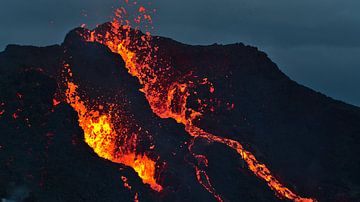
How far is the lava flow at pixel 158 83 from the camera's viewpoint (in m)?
36.8

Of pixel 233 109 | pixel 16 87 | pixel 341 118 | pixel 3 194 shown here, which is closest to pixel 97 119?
pixel 16 87

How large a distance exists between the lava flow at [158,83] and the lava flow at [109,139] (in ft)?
A: 16.5

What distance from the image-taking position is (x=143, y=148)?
108ft

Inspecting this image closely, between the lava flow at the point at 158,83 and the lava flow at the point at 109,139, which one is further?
the lava flow at the point at 158,83

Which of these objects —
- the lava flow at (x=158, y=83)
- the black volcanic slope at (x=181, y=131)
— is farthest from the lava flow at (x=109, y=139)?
the lava flow at (x=158, y=83)

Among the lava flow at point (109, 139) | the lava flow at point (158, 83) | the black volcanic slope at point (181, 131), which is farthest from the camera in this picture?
the lava flow at point (158, 83)

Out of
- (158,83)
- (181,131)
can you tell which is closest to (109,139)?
(181,131)

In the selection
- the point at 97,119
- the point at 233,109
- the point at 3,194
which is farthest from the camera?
the point at 233,109

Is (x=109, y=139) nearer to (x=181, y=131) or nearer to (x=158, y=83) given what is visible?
(x=181, y=131)

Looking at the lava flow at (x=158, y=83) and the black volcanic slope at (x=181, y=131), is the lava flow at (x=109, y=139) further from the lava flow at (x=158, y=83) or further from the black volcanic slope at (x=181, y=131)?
Result: the lava flow at (x=158, y=83)

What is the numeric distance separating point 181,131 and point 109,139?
472cm

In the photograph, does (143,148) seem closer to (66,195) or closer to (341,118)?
(66,195)

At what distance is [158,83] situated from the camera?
139 feet

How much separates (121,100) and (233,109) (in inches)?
366
